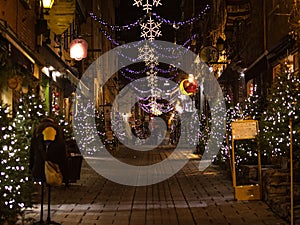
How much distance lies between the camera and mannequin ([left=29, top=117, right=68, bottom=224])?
10.6 m

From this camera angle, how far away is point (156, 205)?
1398cm

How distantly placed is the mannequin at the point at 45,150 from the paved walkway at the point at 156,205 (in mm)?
843

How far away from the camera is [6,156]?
31.0 ft

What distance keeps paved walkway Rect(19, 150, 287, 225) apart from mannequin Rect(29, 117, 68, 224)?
843mm

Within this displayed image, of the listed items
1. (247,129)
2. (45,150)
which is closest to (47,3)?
(247,129)

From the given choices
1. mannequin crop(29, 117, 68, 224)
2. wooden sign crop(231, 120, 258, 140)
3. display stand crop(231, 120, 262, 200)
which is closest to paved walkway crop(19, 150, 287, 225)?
display stand crop(231, 120, 262, 200)

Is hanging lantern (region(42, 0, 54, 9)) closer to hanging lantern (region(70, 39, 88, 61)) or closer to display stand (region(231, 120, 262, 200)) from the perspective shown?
hanging lantern (region(70, 39, 88, 61))

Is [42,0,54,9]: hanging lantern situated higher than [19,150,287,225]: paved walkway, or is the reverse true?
[42,0,54,9]: hanging lantern

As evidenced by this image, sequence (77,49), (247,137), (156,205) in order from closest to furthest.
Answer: (156,205), (247,137), (77,49)

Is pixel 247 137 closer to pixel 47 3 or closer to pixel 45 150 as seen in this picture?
pixel 45 150

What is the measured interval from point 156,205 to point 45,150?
165 inches

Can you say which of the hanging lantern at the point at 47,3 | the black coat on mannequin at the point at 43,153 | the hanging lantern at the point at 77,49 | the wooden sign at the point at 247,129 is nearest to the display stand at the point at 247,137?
the wooden sign at the point at 247,129

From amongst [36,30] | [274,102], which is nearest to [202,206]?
[274,102]

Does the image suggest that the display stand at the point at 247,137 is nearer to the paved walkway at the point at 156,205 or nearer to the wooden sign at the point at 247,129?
the wooden sign at the point at 247,129
